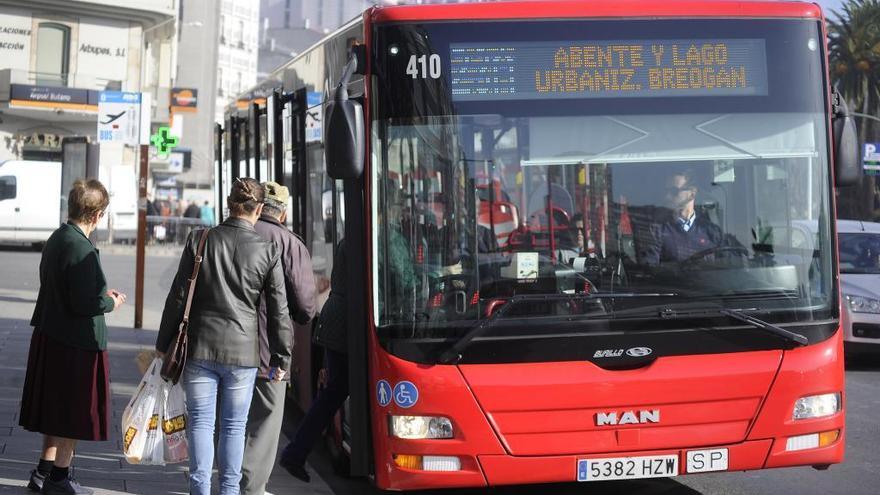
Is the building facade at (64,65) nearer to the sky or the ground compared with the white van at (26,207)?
nearer to the sky

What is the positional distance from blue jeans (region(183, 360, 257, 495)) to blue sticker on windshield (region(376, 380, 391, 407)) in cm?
61

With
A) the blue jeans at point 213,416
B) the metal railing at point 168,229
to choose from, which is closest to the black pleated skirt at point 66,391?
the blue jeans at point 213,416

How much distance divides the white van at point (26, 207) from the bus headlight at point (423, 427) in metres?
29.7

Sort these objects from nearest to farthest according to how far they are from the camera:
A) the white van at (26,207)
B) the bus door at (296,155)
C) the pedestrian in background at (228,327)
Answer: the pedestrian in background at (228,327) < the bus door at (296,155) < the white van at (26,207)

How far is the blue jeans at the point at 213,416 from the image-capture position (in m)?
6.20

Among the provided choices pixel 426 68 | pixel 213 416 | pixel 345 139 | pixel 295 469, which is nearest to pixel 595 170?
pixel 426 68

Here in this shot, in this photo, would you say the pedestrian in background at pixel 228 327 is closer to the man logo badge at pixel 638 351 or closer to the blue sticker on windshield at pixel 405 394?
the blue sticker on windshield at pixel 405 394

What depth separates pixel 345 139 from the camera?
6.22 m

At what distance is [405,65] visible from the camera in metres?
6.43

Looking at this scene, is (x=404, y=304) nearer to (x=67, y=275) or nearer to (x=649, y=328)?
(x=649, y=328)

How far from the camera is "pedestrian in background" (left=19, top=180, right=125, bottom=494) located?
6.67 metres

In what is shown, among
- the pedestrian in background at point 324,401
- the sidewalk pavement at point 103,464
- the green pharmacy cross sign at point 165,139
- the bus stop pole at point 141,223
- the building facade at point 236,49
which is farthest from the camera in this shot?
the building facade at point 236,49

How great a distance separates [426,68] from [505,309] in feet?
4.03

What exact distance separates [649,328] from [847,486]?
254 centimetres
